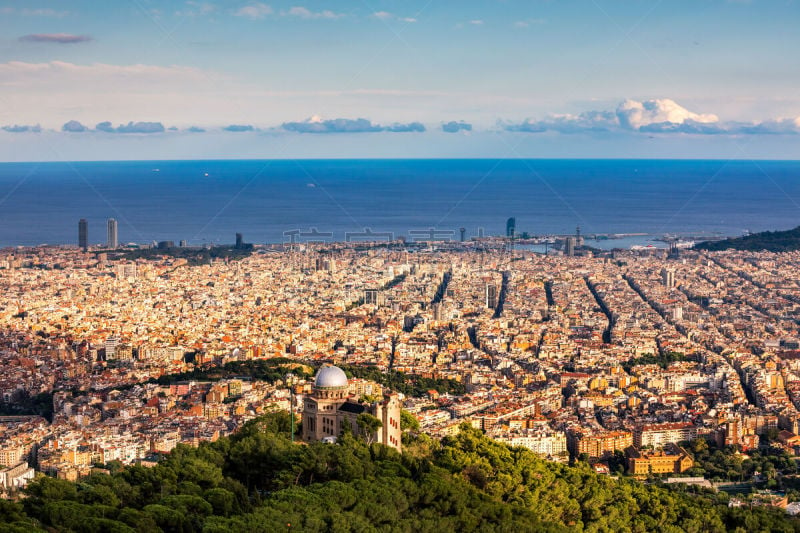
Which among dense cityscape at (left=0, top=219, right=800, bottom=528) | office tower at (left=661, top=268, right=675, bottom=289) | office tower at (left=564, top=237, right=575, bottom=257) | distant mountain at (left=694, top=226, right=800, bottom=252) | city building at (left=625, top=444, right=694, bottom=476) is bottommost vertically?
city building at (left=625, top=444, right=694, bottom=476)

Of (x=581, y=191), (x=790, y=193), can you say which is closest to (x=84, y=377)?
(x=581, y=191)

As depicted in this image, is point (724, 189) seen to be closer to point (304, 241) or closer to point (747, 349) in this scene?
point (304, 241)

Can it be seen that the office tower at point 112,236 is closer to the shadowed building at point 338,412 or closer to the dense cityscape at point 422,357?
the dense cityscape at point 422,357

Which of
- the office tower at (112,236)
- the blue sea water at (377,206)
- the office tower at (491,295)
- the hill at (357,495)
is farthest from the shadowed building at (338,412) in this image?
the blue sea water at (377,206)

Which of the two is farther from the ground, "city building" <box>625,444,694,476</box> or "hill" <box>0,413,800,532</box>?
"hill" <box>0,413,800,532</box>

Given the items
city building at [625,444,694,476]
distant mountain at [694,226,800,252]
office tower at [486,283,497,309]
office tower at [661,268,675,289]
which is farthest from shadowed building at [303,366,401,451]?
distant mountain at [694,226,800,252]

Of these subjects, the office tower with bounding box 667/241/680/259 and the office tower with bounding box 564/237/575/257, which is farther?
the office tower with bounding box 564/237/575/257

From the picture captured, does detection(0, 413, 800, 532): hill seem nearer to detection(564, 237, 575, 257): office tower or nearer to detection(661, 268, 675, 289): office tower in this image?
detection(661, 268, 675, 289): office tower

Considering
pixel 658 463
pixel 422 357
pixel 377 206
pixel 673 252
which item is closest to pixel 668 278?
pixel 673 252
